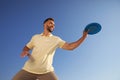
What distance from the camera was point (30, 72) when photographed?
2945 millimetres

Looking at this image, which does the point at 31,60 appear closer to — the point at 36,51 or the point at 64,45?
the point at 36,51

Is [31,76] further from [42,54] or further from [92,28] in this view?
[92,28]

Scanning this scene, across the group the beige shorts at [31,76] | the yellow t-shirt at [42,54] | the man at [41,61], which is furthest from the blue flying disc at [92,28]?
the beige shorts at [31,76]

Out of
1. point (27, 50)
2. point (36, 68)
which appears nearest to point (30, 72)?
point (36, 68)

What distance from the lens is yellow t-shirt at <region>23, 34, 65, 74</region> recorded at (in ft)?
9.66

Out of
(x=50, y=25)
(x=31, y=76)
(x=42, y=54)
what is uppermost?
(x=50, y=25)

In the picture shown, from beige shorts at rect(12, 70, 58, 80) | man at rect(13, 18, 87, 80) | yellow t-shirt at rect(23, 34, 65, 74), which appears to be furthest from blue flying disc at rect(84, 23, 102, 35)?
beige shorts at rect(12, 70, 58, 80)

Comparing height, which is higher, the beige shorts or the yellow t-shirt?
the yellow t-shirt

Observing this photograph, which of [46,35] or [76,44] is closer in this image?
[76,44]

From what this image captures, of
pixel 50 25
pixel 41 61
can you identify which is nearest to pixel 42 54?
pixel 41 61

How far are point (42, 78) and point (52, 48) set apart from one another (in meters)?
0.35

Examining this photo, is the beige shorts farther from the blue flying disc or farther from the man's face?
the blue flying disc

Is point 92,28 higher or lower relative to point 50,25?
lower

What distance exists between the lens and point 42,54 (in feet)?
9.71
